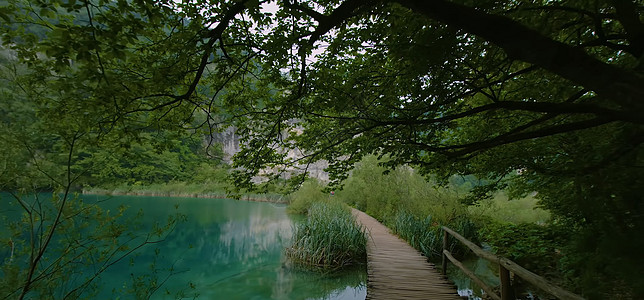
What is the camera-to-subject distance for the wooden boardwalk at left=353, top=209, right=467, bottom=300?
374 centimetres

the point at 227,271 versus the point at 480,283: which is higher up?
the point at 480,283

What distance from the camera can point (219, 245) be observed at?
10.1 m

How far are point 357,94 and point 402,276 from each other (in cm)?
323

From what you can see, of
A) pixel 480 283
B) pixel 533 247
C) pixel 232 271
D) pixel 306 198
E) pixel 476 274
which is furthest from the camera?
pixel 306 198

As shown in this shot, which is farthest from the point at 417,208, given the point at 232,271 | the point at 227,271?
the point at 227,271

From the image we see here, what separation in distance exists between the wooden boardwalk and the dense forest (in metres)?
1.41

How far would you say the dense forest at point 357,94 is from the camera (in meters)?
0.95

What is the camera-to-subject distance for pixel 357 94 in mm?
2785

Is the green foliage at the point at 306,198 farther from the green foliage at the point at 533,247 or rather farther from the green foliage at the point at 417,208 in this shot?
the green foliage at the point at 533,247

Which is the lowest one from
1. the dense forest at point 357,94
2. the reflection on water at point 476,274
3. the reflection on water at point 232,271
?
the reflection on water at point 232,271

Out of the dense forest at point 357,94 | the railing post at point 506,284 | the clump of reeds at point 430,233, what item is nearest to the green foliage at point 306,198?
the clump of reeds at point 430,233

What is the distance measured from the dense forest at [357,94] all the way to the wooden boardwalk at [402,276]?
1409mm

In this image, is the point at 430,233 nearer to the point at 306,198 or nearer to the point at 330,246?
the point at 330,246

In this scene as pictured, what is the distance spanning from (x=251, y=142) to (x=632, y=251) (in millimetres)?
3126
